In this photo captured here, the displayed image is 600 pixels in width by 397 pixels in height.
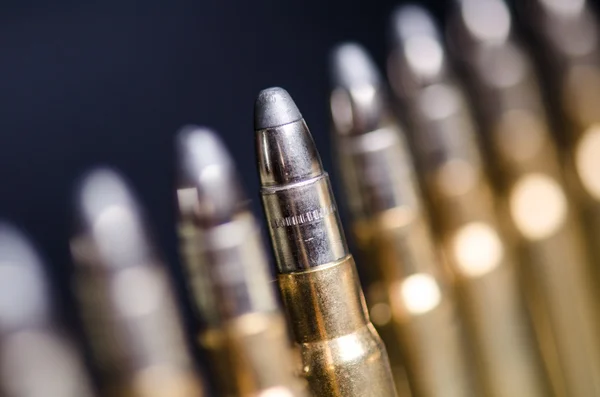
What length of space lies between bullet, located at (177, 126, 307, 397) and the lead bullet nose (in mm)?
168

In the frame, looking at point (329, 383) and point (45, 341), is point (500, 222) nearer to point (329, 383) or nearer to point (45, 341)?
point (329, 383)

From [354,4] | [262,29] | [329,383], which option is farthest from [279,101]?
[354,4]

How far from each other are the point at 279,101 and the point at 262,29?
69 cm

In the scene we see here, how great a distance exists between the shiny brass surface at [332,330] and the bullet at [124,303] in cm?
14

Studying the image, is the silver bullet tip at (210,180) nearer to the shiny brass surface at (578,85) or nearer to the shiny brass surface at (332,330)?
the shiny brass surface at (332,330)

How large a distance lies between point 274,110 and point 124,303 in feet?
0.79

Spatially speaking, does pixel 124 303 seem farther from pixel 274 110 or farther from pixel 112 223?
pixel 274 110

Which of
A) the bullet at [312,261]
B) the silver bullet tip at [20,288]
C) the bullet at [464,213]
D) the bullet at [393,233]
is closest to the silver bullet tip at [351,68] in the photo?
the bullet at [393,233]

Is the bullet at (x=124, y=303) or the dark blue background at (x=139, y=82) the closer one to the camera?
the bullet at (x=124, y=303)

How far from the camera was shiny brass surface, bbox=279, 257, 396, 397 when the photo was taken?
32.2 inches

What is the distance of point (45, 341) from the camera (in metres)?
0.77

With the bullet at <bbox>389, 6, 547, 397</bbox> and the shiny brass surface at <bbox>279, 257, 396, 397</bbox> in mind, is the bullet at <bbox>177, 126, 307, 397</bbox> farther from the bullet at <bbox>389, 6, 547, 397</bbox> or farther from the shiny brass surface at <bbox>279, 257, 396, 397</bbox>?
the bullet at <bbox>389, 6, 547, 397</bbox>

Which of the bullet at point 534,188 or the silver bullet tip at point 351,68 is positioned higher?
the silver bullet tip at point 351,68

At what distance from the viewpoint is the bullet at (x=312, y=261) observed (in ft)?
2.62
